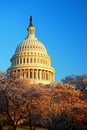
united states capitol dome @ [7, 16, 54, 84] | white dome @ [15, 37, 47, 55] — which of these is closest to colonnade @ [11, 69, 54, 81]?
united states capitol dome @ [7, 16, 54, 84]

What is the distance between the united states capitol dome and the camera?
166 meters

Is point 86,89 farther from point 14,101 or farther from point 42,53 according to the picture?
point 42,53

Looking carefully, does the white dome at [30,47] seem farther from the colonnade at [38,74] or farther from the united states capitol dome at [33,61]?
the colonnade at [38,74]

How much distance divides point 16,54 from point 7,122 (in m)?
98.4

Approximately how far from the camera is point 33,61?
566ft

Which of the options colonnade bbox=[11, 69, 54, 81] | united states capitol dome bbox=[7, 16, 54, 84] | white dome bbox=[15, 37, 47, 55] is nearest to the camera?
colonnade bbox=[11, 69, 54, 81]

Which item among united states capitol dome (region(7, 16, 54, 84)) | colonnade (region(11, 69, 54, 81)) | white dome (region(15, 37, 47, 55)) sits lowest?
colonnade (region(11, 69, 54, 81))

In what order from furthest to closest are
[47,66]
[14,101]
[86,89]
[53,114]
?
[47,66] → [86,89] → [53,114] → [14,101]

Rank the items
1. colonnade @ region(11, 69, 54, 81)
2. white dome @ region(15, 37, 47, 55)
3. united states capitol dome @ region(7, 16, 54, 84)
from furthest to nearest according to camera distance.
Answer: white dome @ region(15, 37, 47, 55), united states capitol dome @ region(7, 16, 54, 84), colonnade @ region(11, 69, 54, 81)

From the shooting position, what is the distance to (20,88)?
202ft

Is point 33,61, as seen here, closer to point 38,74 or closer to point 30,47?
point 30,47

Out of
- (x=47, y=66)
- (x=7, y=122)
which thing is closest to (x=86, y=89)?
(x=7, y=122)

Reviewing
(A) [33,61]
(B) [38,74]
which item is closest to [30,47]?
(A) [33,61]

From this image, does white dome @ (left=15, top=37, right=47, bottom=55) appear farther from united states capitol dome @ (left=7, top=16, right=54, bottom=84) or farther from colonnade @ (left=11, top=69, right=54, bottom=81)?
colonnade @ (left=11, top=69, right=54, bottom=81)
